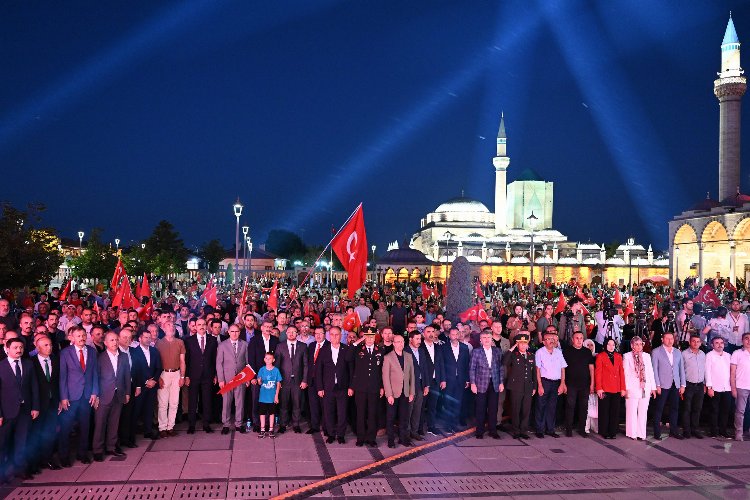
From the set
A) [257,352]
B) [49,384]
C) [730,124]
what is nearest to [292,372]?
[257,352]

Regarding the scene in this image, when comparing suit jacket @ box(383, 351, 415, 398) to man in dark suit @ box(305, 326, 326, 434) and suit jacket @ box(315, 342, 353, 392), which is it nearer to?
suit jacket @ box(315, 342, 353, 392)

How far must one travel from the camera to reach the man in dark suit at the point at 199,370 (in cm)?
977

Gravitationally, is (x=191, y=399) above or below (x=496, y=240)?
below

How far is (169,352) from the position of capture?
31.4 ft

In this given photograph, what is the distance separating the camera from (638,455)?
30.1ft

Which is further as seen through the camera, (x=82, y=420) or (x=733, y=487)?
(x=82, y=420)

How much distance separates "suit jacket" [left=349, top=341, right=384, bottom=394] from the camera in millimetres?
9422

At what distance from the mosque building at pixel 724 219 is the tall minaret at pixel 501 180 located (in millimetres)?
26890

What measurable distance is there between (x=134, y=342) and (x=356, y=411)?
3.40m

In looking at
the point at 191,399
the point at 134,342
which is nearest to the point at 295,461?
the point at 191,399

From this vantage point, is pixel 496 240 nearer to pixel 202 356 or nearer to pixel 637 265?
pixel 637 265

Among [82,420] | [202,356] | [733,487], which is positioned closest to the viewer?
[733,487]

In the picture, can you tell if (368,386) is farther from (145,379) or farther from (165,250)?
(165,250)

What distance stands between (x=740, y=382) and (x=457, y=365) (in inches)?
174
